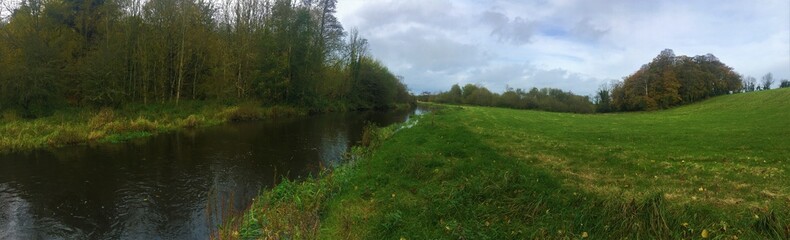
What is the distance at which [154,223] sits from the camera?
30.1 feet

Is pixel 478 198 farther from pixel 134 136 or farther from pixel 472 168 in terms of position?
pixel 134 136

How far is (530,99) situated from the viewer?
297 feet

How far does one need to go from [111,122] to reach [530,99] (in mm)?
82869

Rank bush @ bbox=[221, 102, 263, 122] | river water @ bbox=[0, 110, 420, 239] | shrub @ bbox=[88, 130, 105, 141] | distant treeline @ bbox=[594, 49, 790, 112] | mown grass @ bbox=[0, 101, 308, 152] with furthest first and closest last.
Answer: distant treeline @ bbox=[594, 49, 790, 112] → bush @ bbox=[221, 102, 263, 122] → shrub @ bbox=[88, 130, 105, 141] → mown grass @ bbox=[0, 101, 308, 152] → river water @ bbox=[0, 110, 420, 239]

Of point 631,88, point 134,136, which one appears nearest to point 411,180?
point 134,136

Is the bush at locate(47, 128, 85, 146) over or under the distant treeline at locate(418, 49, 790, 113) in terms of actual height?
under

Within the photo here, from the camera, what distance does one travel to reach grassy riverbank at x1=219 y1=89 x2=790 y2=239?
6082mm

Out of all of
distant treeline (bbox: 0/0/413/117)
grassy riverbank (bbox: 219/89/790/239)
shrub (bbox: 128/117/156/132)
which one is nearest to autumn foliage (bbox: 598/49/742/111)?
distant treeline (bbox: 0/0/413/117)

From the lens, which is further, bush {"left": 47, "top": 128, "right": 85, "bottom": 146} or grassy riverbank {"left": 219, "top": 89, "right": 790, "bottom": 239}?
bush {"left": 47, "top": 128, "right": 85, "bottom": 146}

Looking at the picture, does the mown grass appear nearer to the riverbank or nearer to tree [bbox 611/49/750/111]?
the riverbank

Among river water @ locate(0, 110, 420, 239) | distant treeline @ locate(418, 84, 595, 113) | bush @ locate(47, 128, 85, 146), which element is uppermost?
distant treeline @ locate(418, 84, 595, 113)

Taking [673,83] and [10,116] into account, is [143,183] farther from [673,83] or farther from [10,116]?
[673,83]

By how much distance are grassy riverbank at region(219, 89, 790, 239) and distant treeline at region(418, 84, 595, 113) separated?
6938cm

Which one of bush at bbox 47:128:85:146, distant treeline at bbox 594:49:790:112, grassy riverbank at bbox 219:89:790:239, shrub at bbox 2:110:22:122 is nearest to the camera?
grassy riverbank at bbox 219:89:790:239
